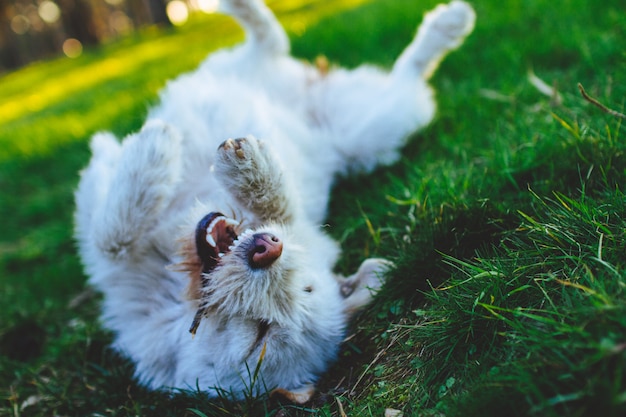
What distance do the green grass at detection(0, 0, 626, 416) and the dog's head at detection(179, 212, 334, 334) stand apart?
0.44 meters

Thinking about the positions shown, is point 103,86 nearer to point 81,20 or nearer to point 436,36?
point 436,36

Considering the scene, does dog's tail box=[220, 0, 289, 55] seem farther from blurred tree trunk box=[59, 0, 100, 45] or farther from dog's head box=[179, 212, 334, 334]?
blurred tree trunk box=[59, 0, 100, 45]

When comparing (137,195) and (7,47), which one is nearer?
(137,195)

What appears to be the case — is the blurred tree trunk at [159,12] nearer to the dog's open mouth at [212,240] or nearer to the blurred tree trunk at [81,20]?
the blurred tree trunk at [81,20]

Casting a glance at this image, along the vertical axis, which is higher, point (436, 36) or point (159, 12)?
point (436, 36)

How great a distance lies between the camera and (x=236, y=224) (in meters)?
2.65

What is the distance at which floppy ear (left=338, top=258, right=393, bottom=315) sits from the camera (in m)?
2.54

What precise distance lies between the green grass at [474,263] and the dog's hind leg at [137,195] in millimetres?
724

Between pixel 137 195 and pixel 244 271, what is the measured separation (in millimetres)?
923

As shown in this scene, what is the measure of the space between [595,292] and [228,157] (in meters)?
1.85

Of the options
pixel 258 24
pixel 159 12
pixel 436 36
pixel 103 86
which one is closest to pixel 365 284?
pixel 436 36

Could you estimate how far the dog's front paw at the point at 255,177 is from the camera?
8.61 ft

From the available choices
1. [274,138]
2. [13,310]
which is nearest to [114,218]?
[274,138]

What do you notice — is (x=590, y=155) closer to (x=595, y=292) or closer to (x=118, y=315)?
(x=595, y=292)
